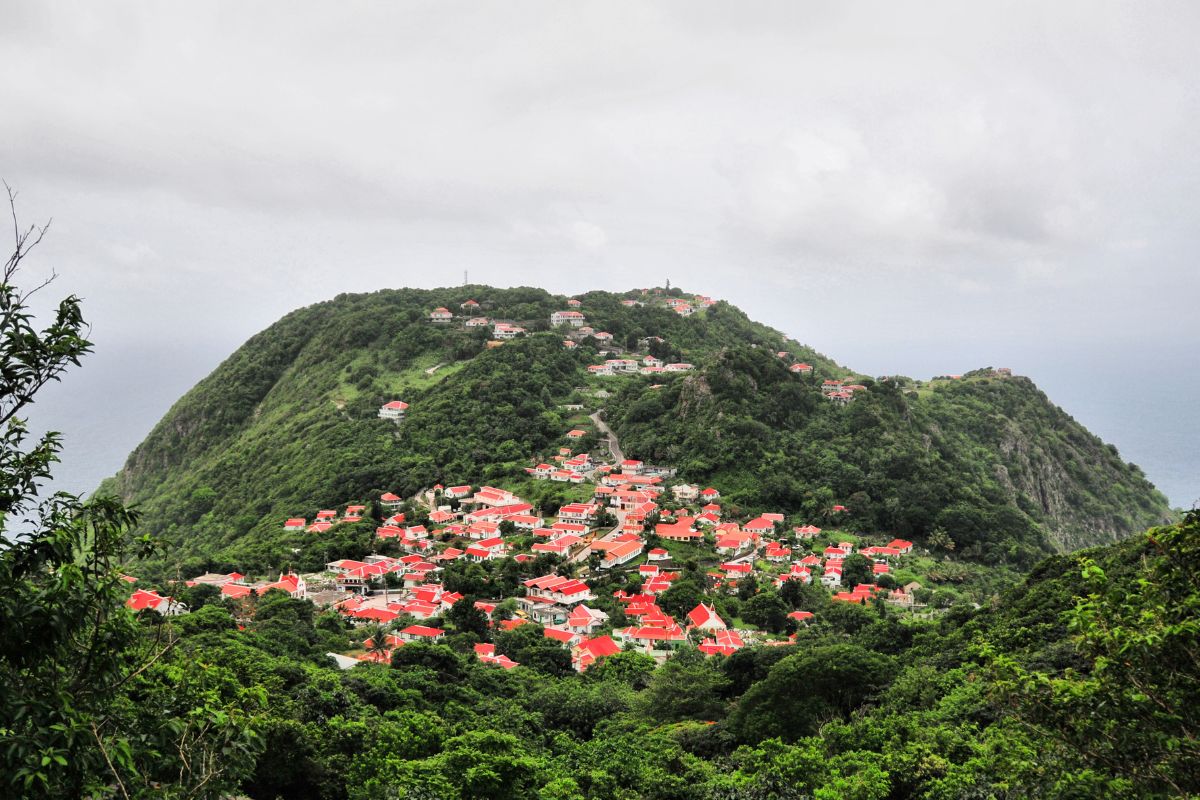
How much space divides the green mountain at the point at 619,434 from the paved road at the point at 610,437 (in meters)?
0.84

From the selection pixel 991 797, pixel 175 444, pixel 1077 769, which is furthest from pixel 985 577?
pixel 175 444

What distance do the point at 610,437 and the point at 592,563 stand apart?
20.3 meters

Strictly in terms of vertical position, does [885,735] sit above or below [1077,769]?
below

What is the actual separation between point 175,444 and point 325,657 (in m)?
57.1

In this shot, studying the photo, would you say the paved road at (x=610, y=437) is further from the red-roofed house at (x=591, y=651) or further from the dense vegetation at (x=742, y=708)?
the dense vegetation at (x=742, y=708)

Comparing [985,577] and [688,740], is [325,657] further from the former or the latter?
[985,577]

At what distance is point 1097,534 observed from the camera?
186ft

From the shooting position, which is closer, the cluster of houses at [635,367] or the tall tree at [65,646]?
the tall tree at [65,646]

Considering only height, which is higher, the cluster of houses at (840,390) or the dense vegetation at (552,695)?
the cluster of houses at (840,390)

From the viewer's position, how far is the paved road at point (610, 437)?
52638mm

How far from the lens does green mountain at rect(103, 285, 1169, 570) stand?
1777 inches

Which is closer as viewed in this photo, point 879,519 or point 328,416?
Answer: point 879,519

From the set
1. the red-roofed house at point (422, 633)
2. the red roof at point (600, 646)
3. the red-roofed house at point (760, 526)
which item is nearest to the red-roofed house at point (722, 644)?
the red roof at point (600, 646)

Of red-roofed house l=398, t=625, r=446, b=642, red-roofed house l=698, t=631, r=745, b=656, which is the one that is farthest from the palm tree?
red-roofed house l=698, t=631, r=745, b=656
